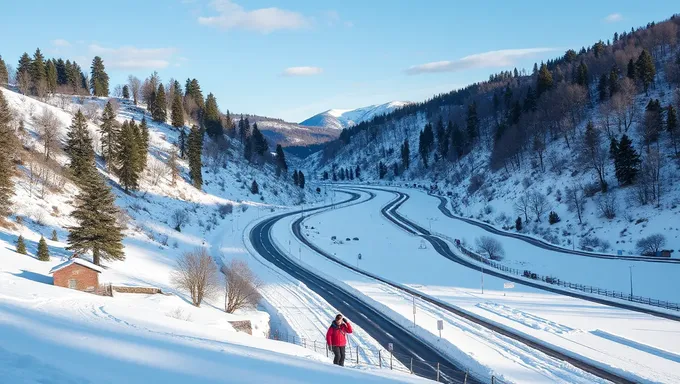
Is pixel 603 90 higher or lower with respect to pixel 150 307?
higher

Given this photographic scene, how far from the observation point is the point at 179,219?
69.3 metres

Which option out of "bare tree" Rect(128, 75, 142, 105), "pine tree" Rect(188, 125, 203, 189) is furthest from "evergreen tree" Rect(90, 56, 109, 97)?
"pine tree" Rect(188, 125, 203, 189)

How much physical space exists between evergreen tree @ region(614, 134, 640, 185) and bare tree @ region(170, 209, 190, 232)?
63.4 metres

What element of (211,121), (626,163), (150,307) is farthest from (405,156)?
(150,307)

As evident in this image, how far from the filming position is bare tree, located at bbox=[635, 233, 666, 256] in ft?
170

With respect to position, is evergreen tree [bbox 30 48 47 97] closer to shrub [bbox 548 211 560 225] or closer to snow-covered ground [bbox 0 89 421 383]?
snow-covered ground [bbox 0 89 421 383]

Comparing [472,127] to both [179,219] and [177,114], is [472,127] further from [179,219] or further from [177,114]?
[179,219]

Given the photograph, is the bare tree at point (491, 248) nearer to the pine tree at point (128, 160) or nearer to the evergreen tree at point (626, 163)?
the evergreen tree at point (626, 163)

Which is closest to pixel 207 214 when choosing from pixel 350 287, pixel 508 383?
pixel 350 287

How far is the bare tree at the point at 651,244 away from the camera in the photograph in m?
51.9

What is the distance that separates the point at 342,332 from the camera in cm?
1553

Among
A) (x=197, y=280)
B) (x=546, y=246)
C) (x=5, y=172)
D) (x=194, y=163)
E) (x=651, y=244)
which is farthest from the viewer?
(x=194, y=163)

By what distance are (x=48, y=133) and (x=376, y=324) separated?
5073 cm

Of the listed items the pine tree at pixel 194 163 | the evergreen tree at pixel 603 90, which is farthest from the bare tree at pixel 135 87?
the evergreen tree at pixel 603 90
